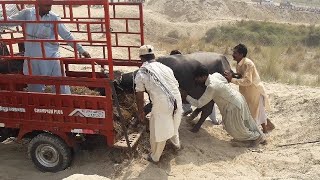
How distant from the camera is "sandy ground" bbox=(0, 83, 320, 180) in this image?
5.09m

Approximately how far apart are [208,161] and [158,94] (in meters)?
1.40

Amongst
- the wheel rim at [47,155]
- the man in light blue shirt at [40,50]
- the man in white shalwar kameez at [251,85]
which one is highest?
the man in light blue shirt at [40,50]

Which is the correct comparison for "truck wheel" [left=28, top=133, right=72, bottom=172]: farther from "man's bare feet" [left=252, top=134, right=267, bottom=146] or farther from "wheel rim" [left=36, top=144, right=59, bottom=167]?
"man's bare feet" [left=252, top=134, right=267, bottom=146]

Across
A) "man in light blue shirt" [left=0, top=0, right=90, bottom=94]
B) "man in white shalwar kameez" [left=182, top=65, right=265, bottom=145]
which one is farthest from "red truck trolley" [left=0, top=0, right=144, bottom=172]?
"man in white shalwar kameez" [left=182, top=65, right=265, bottom=145]

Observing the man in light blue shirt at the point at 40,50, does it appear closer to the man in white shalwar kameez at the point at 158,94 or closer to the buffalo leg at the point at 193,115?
the man in white shalwar kameez at the point at 158,94

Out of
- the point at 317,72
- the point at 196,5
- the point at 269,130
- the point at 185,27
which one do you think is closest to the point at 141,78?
the point at 269,130

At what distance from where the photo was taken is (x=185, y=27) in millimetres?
26453

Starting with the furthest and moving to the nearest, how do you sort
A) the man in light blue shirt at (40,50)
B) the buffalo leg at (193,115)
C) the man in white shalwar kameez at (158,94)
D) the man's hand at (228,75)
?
the buffalo leg at (193,115) → the man's hand at (228,75) → the man in light blue shirt at (40,50) → the man in white shalwar kameez at (158,94)

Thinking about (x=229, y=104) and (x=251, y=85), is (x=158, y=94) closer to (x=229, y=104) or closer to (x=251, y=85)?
(x=229, y=104)

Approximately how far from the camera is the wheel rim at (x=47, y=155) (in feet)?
16.9

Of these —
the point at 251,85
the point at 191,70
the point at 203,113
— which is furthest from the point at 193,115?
the point at 251,85

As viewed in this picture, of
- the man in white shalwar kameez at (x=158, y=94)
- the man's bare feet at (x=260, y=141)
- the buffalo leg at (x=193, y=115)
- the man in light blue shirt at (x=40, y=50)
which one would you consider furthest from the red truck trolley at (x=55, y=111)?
the man's bare feet at (x=260, y=141)

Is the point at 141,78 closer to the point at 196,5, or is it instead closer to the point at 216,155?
the point at 216,155

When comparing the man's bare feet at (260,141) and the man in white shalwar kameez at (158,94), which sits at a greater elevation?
the man in white shalwar kameez at (158,94)
